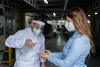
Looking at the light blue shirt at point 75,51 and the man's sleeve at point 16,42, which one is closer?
the light blue shirt at point 75,51

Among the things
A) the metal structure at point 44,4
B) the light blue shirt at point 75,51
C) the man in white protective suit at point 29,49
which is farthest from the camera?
the metal structure at point 44,4

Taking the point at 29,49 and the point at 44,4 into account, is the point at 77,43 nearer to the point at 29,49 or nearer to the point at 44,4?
the point at 29,49

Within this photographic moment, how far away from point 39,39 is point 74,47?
1057 millimetres

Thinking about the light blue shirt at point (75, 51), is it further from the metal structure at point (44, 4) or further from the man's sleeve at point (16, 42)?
the metal structure at point (44, 4)

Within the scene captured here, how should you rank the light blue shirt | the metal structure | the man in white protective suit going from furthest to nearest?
1. the metal structure
2. the man in white protective suit
3. the light blue shirt

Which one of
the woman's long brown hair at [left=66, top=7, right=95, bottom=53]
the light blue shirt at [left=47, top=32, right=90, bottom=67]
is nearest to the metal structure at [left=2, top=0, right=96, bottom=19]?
the woman's long brown hair at [left=66, top=7, right=95, bottom=53]

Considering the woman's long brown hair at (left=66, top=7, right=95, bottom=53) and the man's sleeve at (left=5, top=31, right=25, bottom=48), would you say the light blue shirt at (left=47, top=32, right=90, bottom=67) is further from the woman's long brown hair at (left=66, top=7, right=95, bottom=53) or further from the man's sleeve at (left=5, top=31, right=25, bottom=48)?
the man's sleeve at (left=5, top=31, right=25, bottom=48)

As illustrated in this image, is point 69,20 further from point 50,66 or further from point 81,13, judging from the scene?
point 50,66

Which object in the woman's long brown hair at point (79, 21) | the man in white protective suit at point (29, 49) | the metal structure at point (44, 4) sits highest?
the metal structure at point (44, 4)

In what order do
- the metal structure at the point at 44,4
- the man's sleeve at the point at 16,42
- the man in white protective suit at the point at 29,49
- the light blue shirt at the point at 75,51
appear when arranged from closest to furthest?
the light blue shirt at the point at 75,51, the man's sleeve at the point at 16,42, the man in white protective suit at the point at 29,49, the metal structure at the point at 44,4

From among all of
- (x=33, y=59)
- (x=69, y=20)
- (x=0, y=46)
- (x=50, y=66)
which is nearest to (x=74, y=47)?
(x=69, y=20)

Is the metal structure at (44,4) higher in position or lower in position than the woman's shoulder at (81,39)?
higher

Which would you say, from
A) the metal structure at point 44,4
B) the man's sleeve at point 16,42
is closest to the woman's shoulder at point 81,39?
the man's sleeve at point 16,42

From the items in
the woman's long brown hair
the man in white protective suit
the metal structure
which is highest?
the metal structure
